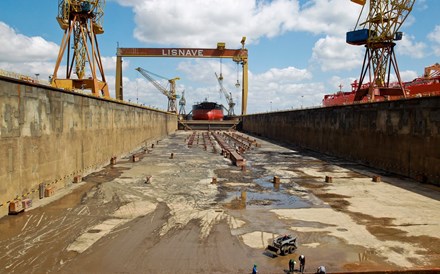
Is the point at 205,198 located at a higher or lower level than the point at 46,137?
lower

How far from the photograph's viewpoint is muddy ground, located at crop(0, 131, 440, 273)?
6.55 m

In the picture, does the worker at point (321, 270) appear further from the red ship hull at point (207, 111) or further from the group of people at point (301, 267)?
the red ship hull at point (207, 111)

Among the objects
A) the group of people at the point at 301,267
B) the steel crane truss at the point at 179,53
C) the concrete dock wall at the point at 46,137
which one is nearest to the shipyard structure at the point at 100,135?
the concrete dock wall at the point at 46,137

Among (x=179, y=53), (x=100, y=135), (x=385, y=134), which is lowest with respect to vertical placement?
(x=100, y=135)

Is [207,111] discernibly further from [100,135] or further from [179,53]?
[100,135]

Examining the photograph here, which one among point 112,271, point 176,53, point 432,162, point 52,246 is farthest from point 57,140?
point 176,53

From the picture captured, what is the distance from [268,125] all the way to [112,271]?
142ft

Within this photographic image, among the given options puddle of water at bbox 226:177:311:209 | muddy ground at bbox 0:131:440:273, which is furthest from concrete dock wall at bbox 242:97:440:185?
puddle of water at bbox 226:177:311:209

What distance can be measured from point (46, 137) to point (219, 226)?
24.5 feet

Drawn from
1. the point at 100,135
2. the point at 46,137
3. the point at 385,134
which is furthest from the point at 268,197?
the point at 100,135

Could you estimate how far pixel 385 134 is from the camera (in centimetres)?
1867

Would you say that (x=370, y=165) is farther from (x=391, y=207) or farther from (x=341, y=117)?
(x=391, y=207)

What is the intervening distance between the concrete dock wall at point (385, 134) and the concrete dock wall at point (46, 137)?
48.8ft

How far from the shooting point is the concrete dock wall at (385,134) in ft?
49.0
